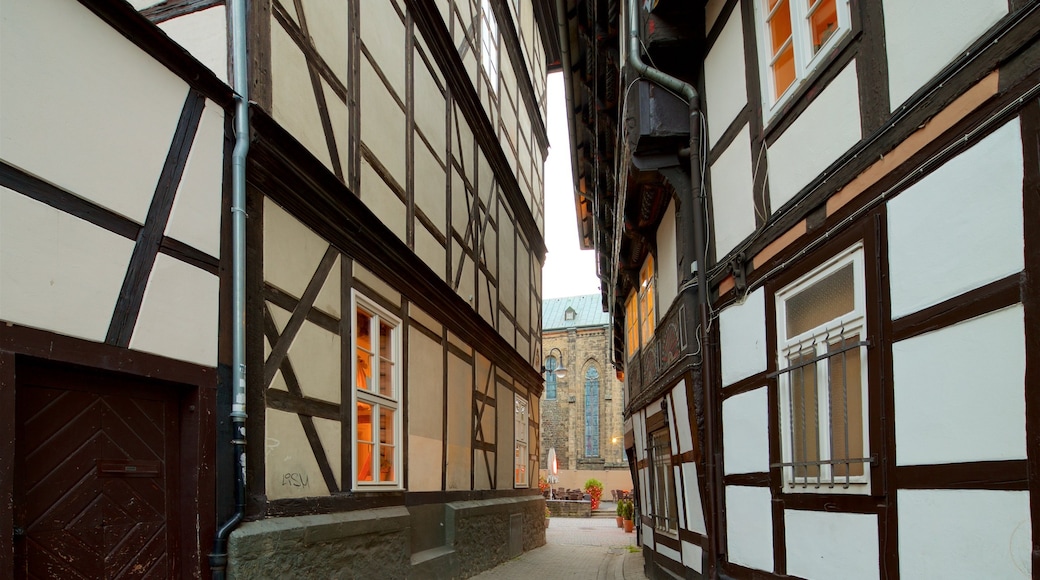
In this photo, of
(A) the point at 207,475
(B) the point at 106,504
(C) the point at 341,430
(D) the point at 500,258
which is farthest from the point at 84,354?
(D) the point at 500,258

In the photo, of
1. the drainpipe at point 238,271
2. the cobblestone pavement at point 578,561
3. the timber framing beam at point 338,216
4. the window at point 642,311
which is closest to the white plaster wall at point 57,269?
the drainpipe at point 238,271

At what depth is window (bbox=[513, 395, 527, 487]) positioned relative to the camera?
15.0 meters

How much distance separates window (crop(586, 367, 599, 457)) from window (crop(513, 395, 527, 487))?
33157mm

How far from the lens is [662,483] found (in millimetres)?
10117

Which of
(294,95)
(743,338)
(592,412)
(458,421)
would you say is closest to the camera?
(743,338)

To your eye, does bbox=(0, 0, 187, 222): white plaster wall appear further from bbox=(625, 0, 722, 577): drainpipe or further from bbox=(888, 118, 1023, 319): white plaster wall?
bbox=(888, 118, 1023, 319): white plaster wall

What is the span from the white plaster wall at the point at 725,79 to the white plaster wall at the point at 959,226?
2.51 metres

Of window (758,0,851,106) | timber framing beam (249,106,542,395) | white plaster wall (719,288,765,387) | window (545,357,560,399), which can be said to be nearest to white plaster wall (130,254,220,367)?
timber framing beam (249,106,542,395)

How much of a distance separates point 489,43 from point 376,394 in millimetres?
8492

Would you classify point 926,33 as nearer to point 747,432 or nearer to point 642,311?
point 747,432

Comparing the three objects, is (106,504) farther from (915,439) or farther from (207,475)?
(915,439)

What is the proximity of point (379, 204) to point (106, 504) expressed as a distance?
4.46 m

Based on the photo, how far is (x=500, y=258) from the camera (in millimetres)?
14289

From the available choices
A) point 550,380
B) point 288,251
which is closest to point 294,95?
point 288,251
